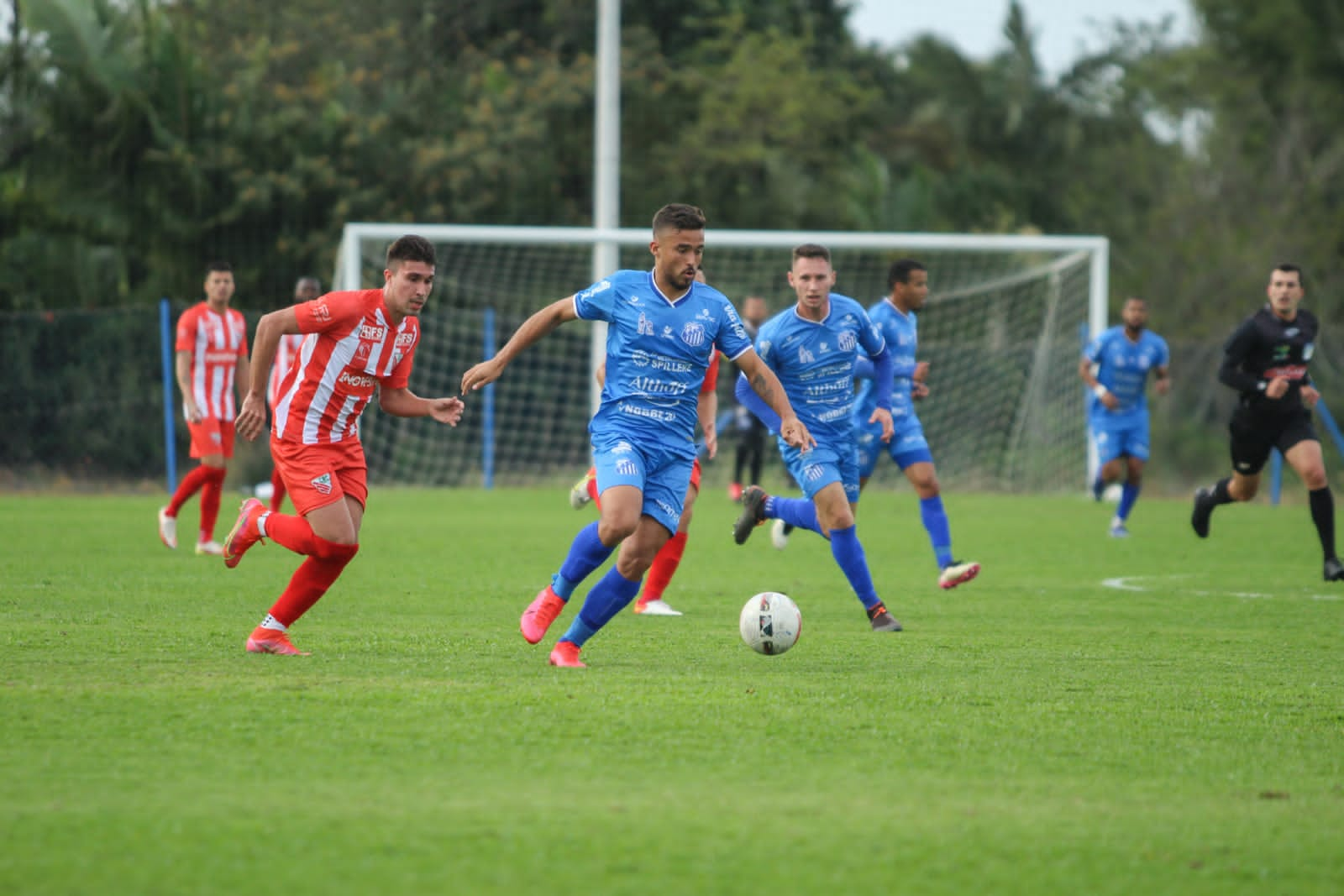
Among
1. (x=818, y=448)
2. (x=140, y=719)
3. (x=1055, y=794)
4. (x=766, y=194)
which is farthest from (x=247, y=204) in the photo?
(x=1055, y=794)

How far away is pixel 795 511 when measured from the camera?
9.44m

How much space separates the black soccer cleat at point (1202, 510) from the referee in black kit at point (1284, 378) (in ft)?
3.43

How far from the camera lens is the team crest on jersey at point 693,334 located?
23.3 feet

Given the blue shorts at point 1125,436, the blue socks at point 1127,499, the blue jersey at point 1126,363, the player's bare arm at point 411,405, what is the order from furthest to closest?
the blue jersey at point 1126,363 < the blue shorts at point 1125,436 < the blue socks at point 1127,499 < the player's bare arm at point 411,405

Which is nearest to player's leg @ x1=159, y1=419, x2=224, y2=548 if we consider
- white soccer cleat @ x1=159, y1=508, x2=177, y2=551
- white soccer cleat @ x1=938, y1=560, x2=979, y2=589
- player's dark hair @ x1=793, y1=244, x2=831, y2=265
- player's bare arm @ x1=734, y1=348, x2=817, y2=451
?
white soccer cleat @ x1=159, y1=508, x2=177, y2=551

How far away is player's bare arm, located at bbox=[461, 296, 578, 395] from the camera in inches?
266

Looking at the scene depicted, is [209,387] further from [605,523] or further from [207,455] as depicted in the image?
[605,523]

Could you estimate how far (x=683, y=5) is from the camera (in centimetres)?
3447

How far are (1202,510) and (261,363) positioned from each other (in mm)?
8458

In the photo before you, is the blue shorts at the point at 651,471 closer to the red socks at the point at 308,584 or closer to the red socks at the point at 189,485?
the red socks at the point at 308,584

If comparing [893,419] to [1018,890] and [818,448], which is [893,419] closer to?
[818,448]

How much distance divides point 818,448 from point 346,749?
432 centimetres

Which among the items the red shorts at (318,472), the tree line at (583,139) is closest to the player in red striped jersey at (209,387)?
the red shorts at (318,472)

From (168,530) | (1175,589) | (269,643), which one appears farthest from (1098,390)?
(269,643)
